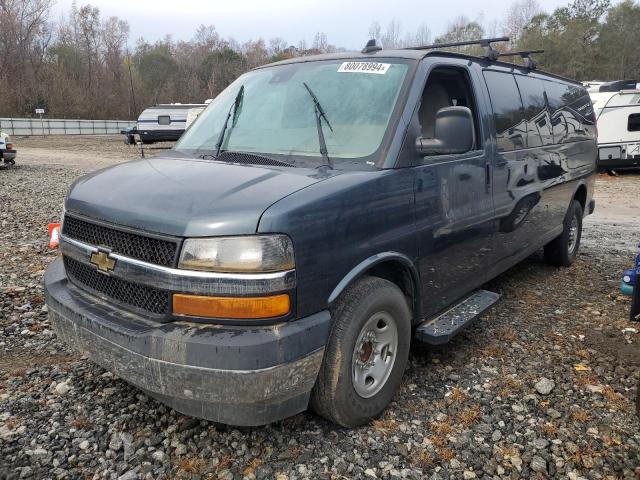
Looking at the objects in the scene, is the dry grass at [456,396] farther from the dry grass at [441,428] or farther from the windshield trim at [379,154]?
the windshield trim at [379,154]

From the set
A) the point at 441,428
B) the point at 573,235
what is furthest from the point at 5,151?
the point at 441,428

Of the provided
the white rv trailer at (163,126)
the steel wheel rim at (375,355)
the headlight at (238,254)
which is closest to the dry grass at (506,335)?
the steel wheel rim at (375,355)

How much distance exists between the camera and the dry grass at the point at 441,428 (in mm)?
2975

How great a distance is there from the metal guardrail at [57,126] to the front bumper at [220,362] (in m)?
36.1

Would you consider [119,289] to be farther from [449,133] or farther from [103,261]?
[449,133]

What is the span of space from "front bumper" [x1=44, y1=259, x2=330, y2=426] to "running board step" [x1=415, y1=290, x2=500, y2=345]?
1.06 m

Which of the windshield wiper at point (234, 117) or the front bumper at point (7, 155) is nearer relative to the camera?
the windshield wiper at point (234, 117)

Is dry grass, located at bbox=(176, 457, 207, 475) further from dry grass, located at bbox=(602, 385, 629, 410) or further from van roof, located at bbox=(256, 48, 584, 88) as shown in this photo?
van roof, located at bbox=(256, 48, 584, 88)

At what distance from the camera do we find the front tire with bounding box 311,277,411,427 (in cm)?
268

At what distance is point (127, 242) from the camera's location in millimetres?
2605

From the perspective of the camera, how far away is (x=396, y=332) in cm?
311

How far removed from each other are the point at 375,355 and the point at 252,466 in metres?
0.90

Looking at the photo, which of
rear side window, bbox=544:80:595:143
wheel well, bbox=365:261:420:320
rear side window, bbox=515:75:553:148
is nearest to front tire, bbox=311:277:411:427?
wheel well, bbox=365:261:420:320

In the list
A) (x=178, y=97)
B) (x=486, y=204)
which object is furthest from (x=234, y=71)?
(x=486, y=204)
